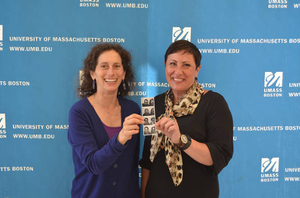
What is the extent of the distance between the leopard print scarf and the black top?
0.12 feet

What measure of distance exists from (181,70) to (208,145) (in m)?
0.55

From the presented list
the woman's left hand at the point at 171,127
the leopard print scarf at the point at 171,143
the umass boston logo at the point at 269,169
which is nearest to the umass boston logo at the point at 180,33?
the leopard print scarf at the point at 171,143

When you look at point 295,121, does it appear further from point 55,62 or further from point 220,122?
point 55,62

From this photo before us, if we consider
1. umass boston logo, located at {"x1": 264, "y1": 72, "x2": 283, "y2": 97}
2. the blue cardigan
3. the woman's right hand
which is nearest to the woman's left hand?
the woman's right hand

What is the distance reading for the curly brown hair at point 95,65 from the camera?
172 centimetres

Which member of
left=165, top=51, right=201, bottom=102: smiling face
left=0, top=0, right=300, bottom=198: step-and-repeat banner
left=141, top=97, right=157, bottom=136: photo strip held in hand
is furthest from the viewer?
left=0, top=0, right=300, bottom=198: step-and-repeat banner

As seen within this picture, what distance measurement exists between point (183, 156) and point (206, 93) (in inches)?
18.8

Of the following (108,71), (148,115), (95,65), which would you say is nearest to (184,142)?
(148,115)

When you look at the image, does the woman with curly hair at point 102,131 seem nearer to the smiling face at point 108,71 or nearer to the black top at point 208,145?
the smiling face at point 108,71

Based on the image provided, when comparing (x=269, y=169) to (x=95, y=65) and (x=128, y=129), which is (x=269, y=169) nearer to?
(x=128, y=129)

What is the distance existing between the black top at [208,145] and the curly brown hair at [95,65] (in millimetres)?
604

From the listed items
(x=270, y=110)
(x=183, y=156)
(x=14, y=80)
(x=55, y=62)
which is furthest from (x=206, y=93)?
(x=14, y=80)

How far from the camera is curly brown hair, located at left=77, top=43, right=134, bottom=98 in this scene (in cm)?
172

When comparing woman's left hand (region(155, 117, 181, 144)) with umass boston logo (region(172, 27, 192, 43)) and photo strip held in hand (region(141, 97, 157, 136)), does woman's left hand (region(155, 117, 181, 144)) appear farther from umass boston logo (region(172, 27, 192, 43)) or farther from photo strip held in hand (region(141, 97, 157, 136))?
umass boston logo (region(172, 27, 192, 43))
